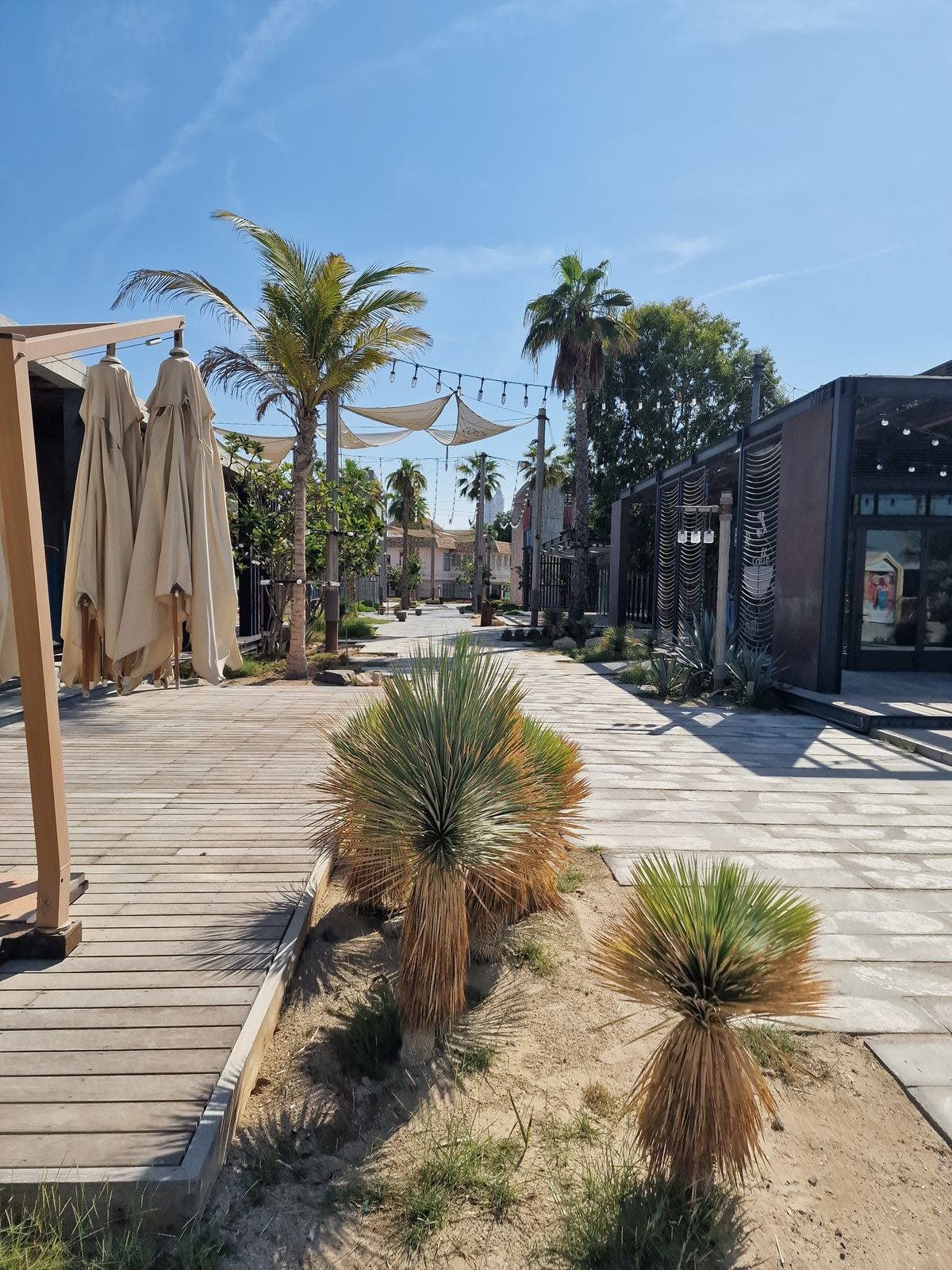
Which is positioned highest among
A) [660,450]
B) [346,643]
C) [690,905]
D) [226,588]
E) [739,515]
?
[660,450]

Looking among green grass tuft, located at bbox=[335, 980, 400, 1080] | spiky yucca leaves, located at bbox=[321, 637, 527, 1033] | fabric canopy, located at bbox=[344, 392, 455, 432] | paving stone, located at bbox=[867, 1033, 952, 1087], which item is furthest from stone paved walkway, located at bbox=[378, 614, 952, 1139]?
fabric canopy, located at bbox=[344, 392, 455, 432]

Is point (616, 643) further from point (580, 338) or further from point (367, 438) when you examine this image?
point (367, 438)

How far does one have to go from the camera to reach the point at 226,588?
3672 mm

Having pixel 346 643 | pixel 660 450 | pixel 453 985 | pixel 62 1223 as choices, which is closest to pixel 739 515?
pixel 346 643

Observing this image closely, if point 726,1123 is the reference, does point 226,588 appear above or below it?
above

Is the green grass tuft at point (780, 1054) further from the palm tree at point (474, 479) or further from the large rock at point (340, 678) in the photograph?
the palm tree at point (474, 479)

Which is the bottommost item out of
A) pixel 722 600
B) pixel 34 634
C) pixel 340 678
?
pixel 340 678

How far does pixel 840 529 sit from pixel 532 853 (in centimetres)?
745

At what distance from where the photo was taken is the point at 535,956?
3127 mm

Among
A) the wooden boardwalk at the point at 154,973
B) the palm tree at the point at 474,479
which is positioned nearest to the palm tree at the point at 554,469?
the palm tree at the point at 474,479

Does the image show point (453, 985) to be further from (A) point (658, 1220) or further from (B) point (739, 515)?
(B) point (739, 515)

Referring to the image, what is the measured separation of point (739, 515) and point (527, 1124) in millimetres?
10861

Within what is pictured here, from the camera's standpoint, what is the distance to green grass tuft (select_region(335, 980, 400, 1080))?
2473 mm

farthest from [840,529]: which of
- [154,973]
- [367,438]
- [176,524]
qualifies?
[367,438]
